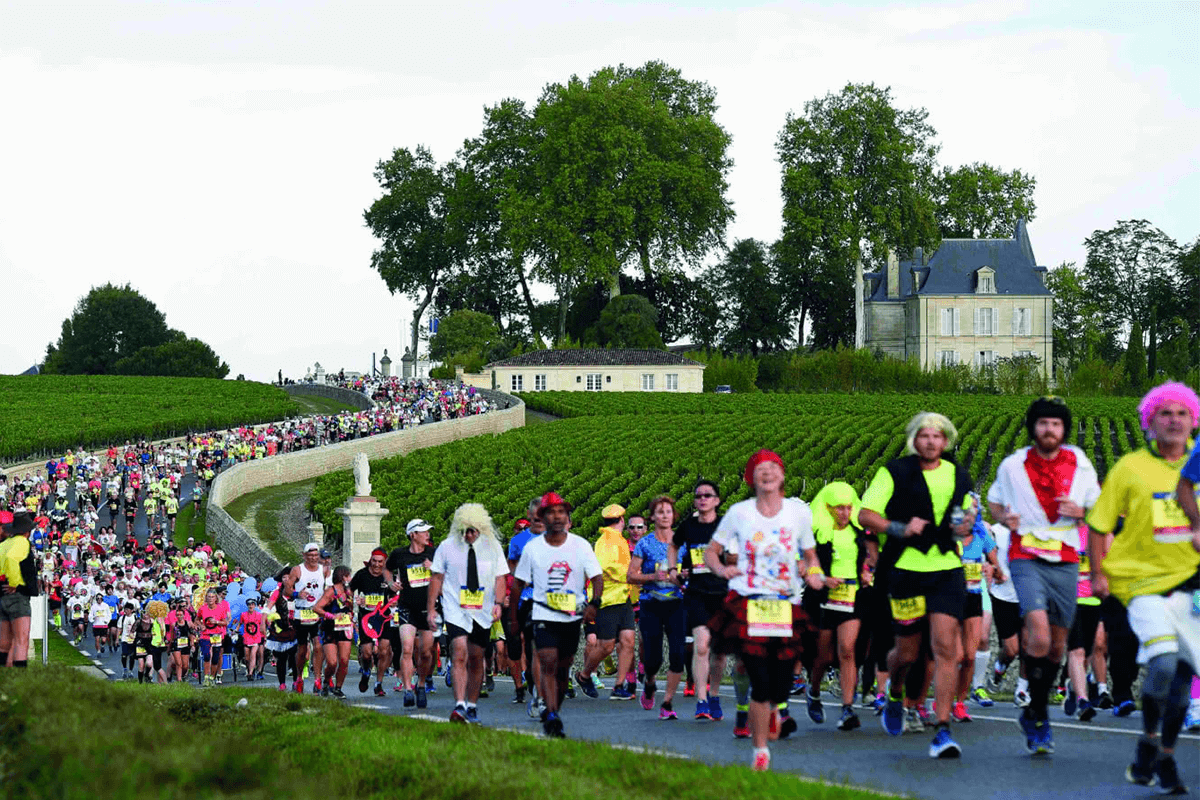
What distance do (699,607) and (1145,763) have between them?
4.75m

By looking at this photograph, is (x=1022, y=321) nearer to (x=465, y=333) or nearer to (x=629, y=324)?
(x=629, y=324)

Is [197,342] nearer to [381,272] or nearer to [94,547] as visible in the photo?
[381,272]

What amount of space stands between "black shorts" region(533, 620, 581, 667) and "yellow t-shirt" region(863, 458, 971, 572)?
2.60 m

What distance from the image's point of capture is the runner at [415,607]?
14539mm

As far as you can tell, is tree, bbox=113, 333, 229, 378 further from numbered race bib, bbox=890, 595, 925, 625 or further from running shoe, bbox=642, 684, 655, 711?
numbered race bib, bbox=890, 595, 925, 625

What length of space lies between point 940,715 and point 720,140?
96435 mm

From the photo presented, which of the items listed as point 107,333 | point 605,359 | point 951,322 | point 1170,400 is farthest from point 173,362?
point 1170,400

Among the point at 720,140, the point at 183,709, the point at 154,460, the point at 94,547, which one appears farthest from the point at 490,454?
the point at 720,140

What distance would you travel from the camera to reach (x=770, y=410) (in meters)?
73.9

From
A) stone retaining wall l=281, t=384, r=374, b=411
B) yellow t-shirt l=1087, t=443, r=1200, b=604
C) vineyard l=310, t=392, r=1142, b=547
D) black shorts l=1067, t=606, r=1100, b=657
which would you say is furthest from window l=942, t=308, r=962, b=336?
yellow t-shirt l=1087, t=443, r=1200, b=604

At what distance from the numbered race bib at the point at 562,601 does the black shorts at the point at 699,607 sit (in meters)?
1.25

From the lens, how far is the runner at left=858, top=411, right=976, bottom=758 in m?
9.50

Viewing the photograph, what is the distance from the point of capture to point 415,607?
1474cm

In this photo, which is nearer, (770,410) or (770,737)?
(770,737)
